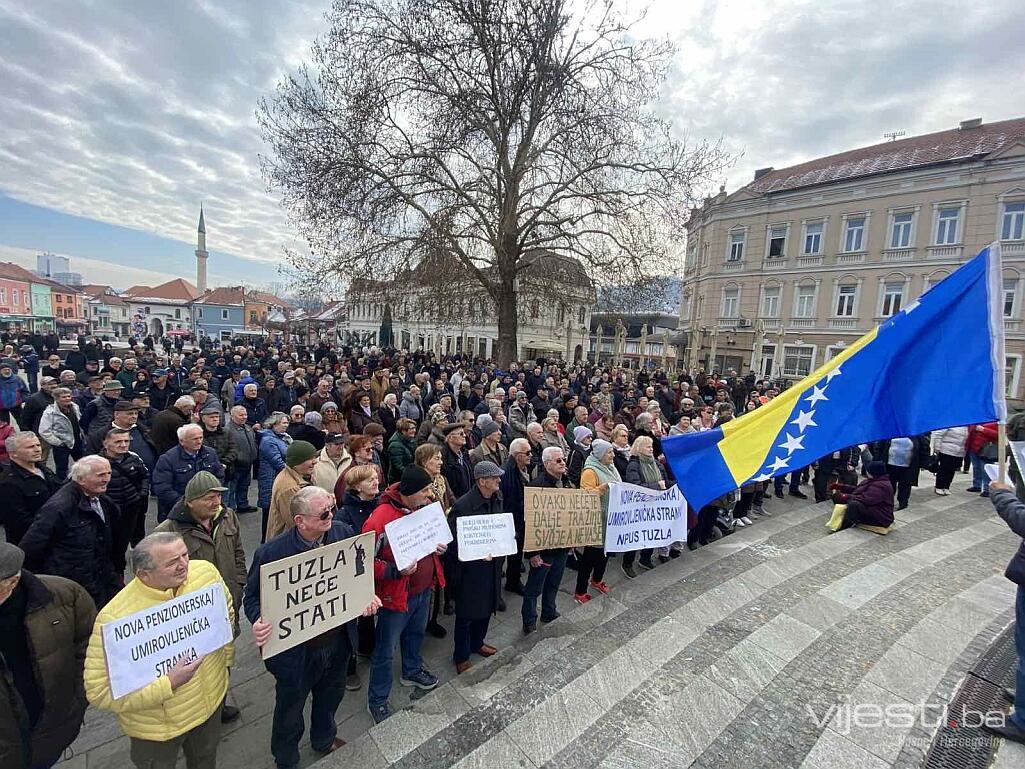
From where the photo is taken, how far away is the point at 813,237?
29625 millimetres

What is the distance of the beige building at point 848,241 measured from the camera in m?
23.5

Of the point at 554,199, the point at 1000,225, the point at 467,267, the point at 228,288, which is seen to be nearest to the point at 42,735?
the point at 467,267

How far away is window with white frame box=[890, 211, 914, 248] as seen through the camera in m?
26.2

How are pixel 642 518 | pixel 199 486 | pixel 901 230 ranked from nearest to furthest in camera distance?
pixel 199 486, pixel 642 518, pixel 901 230

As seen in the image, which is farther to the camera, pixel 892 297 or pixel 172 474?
pixel 892 297

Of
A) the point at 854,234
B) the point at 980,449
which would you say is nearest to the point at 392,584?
the point at 980,449

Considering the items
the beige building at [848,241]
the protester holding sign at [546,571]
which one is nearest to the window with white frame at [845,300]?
the beige building at [848,241]

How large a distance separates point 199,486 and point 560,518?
2.85 meters

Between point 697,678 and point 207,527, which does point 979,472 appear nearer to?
point 697,678

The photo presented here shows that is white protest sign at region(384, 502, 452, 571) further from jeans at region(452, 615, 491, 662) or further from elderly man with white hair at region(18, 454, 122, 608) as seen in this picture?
elderly man with white hair at region(18, 454, 122, 608)

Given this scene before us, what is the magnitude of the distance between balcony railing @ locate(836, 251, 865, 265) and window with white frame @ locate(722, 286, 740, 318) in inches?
239

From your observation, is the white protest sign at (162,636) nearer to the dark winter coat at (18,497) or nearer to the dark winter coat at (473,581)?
the dark winter coat at (473,581)

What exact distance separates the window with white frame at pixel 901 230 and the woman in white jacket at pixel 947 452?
24.0 metres

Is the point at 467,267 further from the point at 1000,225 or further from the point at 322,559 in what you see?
the point at 1000,225
